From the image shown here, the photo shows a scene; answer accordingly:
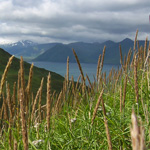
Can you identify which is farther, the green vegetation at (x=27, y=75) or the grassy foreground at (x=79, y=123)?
the green vegetation at (x=27, y=75)

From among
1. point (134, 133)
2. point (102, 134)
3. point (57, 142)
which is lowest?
point (57, 142)

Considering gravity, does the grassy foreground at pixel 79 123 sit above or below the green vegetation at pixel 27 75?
above

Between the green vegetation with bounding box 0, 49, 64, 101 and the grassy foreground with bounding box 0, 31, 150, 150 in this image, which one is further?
the green vegetation with bounding box 0, 49, 64, 101

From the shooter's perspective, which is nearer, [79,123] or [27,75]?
[79,123]

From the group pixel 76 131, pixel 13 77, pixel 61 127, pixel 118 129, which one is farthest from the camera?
pixel 13 77

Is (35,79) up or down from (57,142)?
down

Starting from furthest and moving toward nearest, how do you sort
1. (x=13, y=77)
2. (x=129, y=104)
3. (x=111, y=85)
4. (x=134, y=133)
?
1. (x=13, y=77)
2. (x=111, y=85)
3. (x=129, y=104)
4. (x=134, y=133)

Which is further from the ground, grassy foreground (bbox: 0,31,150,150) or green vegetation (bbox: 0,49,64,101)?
grassy foreground (bbox: 0,31,150,150)

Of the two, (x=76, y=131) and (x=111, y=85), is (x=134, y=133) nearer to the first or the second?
(x=76, y=131)

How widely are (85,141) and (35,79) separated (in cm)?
5516

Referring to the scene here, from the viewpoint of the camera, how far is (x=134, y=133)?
380 mm

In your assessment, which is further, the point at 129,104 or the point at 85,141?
the point at 129,104

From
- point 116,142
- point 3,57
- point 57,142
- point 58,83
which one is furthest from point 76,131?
point 3,57

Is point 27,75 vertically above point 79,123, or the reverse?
point 79,123
